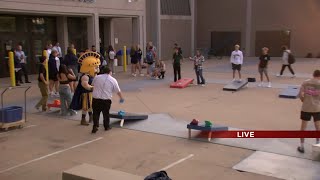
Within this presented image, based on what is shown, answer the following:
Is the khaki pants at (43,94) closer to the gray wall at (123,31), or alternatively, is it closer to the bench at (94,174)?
the bench at (94,174)

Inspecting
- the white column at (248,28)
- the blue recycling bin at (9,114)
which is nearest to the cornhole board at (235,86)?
the blue recycling bin at (9,114)

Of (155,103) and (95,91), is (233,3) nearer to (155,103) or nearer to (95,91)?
(155,103)

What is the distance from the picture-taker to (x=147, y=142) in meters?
9.21

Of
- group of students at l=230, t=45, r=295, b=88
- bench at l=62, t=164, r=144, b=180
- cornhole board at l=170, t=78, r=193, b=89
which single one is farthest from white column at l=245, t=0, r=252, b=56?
bench at l=62, t=164, r=144, b=180

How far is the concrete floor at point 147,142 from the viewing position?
7492 mm

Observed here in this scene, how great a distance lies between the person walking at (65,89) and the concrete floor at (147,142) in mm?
464

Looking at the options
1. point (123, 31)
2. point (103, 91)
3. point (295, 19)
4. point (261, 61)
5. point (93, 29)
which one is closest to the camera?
point (103, 91)

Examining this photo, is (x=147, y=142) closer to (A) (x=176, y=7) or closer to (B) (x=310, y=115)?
(B) (x=310, y=115)

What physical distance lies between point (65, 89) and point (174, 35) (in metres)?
23.1

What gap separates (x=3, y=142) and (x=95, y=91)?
→ 2.45 m

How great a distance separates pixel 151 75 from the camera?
70.1 feet

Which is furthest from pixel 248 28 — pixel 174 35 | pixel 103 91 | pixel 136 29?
pixel 103 91

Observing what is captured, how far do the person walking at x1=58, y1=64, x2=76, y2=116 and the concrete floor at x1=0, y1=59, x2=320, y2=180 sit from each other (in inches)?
18.2

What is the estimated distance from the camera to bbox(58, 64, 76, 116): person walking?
11.5 meters
